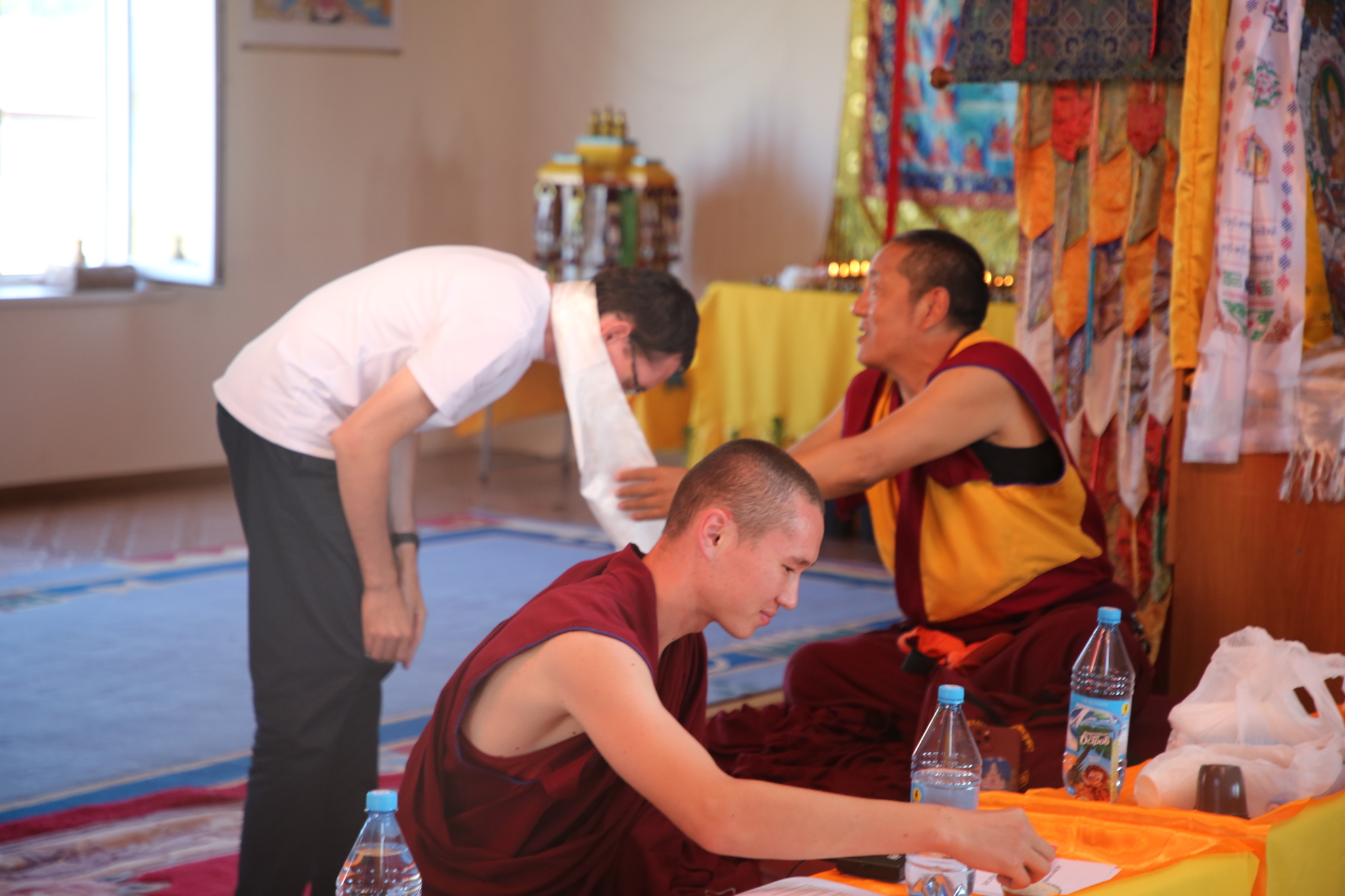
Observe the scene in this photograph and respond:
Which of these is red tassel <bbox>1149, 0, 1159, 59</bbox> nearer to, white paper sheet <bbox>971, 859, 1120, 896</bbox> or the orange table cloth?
the orange table cloth

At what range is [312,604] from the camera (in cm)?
224

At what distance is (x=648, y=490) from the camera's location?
8.02 feet

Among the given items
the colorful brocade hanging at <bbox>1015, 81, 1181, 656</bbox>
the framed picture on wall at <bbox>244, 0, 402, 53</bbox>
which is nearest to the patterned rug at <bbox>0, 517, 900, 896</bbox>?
the colorful brocade hanging at <bbox>1015, 81, 1181, 656</bbox>

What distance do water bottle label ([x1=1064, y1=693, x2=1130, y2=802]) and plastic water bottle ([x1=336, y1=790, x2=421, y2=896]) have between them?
2.86ft

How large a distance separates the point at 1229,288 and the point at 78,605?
3.14m

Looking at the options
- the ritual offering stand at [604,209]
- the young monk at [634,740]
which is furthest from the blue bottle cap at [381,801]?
the ritual offering stand at [604,209]

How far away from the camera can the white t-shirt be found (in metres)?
2.21

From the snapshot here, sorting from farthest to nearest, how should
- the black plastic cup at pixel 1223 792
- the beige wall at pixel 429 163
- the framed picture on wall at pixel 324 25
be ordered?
the framed picture on wall at pixel 324 25 < the beige wall at pixel 429 163 < the black plastic cup at pixel 1223 792

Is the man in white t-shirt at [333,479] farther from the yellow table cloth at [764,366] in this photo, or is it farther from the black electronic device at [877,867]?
the yellow table cloth at [764,366]

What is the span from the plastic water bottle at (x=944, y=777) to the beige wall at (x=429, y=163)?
4725 millimetres

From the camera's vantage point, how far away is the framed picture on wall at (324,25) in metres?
6.22

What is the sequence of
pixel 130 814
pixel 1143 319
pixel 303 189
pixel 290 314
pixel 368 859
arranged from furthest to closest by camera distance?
pixel 303 189
pixel 1143 319
pixel 130 814
pixel 290 314
pixel 368 859

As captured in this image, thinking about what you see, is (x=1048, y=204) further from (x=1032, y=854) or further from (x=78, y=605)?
(x=78, y=605)

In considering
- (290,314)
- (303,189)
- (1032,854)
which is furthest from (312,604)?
(303,189)
